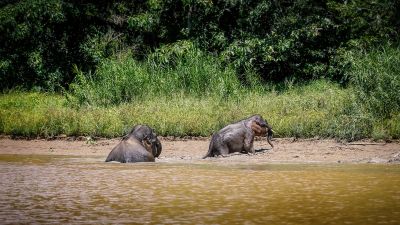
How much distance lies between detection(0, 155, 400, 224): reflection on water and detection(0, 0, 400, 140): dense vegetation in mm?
4605

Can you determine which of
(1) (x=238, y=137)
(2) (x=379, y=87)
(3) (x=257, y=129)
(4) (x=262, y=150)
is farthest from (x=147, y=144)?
(2) (x=379, y=87)

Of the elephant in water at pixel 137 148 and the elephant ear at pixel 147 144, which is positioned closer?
the elephant in water at pixel 137 148

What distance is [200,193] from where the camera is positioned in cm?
702

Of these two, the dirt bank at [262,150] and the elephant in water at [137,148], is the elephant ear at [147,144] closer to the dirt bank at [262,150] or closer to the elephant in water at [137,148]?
the elephant in water at [137,148]

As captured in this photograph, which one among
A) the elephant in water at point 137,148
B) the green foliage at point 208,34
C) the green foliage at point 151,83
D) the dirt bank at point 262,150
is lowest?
the dirt bank at point 262,150

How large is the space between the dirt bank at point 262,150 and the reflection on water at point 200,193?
1.13m

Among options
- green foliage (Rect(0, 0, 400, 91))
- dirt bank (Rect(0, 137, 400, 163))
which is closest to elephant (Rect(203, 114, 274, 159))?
dirt bank (Rect(0, 137, 400, 163))

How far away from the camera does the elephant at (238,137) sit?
11891 mm

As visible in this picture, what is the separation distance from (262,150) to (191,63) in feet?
23.2

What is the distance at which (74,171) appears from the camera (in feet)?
30.6

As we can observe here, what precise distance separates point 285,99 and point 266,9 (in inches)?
294

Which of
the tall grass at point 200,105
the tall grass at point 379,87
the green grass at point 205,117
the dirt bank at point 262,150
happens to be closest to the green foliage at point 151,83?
the tall grass at point 200,105

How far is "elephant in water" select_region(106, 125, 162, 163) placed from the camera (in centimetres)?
1088

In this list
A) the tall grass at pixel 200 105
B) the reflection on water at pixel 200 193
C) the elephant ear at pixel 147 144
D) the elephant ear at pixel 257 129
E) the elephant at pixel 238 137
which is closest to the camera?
the reflection on water at pixel 200 193
